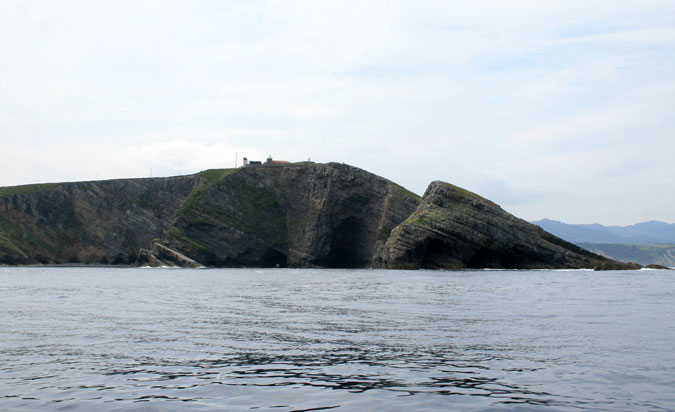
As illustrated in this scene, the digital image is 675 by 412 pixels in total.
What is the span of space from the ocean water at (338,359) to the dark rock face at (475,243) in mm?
88839

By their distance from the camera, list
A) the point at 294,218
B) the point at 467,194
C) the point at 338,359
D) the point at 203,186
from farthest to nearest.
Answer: the point at 203,186
the point at 294,218
the point at 467,194
the point at 338,359

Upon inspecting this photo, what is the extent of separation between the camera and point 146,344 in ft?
72.3

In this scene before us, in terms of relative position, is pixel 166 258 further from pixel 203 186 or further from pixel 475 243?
pixel 475 243

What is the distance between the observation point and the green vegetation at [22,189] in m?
173

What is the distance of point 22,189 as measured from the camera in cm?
17625

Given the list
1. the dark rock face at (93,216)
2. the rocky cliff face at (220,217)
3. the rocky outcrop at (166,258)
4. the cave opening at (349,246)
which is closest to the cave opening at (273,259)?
the rocky cliff face at (220,217)

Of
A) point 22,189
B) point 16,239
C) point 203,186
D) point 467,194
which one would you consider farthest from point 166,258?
point 467,194

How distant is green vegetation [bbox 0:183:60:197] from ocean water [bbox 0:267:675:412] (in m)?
156

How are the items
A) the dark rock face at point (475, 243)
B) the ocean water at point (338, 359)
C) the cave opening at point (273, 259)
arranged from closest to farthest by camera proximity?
1. the ocean water at point (338, 359)
2. the dark rock face at point (475, 243)
3. the cave opening at point (273, 259)

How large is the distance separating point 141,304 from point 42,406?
2671cm

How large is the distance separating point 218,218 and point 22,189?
5861 centimetres

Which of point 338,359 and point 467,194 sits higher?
point 467,194

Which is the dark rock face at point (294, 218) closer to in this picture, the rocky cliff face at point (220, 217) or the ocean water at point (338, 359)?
the rocky cliff face at point (220, 217)

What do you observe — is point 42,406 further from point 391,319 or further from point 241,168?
point 241,168
